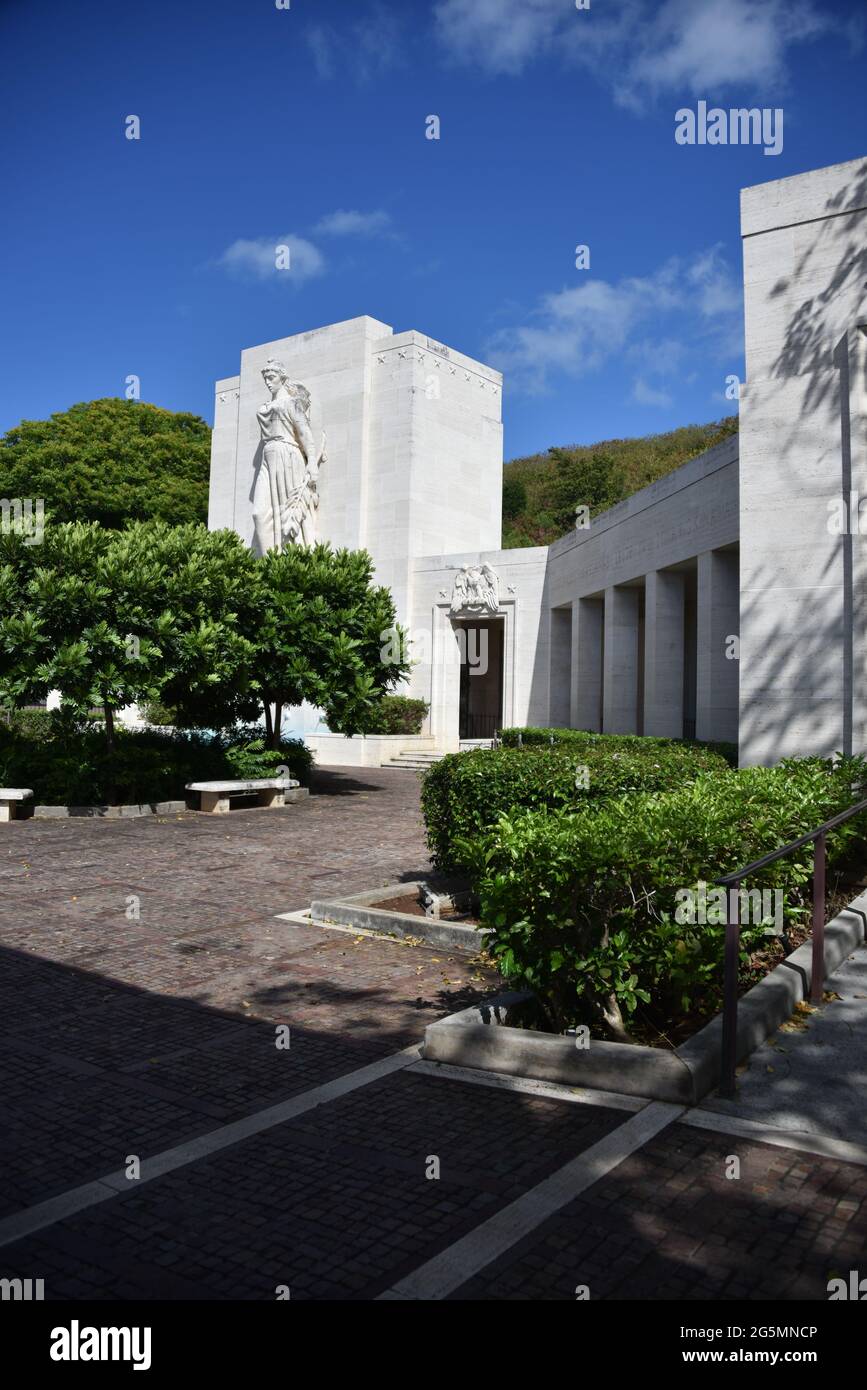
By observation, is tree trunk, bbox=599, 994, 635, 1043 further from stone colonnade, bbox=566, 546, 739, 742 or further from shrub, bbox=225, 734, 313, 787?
shrub, bbox=225, 734, 313, 787

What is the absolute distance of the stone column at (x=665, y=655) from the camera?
19.2 m

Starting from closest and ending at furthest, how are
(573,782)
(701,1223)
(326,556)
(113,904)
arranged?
(701,1223)
(573,782)
(113,904)
(326,556)

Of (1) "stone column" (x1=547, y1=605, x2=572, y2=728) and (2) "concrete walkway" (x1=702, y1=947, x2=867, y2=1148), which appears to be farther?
(1) "stone column" (x1=547, y1=605, x2=572, y2=728)

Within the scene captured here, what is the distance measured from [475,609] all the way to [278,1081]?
84.1 feet

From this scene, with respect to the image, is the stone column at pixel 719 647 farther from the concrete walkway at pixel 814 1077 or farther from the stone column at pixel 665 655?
the concrete walkway at pixel 814 1077

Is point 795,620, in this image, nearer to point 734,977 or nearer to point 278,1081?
point 734,977

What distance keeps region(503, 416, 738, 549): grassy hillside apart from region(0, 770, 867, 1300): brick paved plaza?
4196 centimetres

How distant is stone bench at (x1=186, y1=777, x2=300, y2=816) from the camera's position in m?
16.5

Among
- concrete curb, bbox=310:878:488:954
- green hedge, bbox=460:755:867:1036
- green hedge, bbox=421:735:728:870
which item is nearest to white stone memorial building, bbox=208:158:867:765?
green hedge, bbox=421:735:728:870

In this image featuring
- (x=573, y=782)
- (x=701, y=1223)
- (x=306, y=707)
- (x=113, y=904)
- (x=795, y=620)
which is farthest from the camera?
(x=306, y=707)

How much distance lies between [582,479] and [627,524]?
36.1 metres

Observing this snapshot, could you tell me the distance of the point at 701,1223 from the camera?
330cm

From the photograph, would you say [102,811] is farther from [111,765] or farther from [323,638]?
[323,638]
